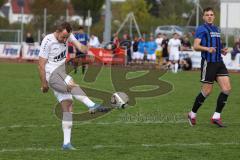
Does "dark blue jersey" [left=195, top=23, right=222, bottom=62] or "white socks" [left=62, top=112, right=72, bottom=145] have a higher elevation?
"dark blue jersey" [left=195, top=23, right=222, bottom=62]

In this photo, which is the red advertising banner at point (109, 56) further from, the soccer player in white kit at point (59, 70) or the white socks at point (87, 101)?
the soccer player in white kit at point (59, 70)

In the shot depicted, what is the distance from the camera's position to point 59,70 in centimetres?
931

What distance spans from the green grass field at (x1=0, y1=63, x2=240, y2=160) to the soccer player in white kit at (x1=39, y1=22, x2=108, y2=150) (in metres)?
0.42

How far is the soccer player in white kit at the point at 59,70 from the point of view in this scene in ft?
29.3

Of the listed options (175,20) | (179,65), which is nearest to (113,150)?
(179,65)

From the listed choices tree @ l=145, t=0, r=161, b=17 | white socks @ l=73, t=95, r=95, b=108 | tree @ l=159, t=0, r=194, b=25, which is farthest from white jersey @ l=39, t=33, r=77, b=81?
tree @ l=145, t=0, r=161, b=17

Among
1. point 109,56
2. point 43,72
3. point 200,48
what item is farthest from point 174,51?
point 43,72

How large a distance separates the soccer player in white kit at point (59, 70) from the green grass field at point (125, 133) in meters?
0.42

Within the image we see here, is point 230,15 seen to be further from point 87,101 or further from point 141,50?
point 87,101

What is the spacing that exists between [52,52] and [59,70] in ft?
1.04

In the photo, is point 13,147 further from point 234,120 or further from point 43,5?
point 43,5

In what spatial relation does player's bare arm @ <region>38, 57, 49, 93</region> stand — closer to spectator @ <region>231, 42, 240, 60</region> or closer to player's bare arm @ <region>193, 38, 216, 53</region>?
player's bare arm @ <region>193, 38, 216, 53</region>

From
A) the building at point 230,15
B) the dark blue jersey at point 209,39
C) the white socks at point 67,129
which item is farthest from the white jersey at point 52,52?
the building at point 230,15

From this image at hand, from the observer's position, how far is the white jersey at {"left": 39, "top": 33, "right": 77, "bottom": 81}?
9047 mm
